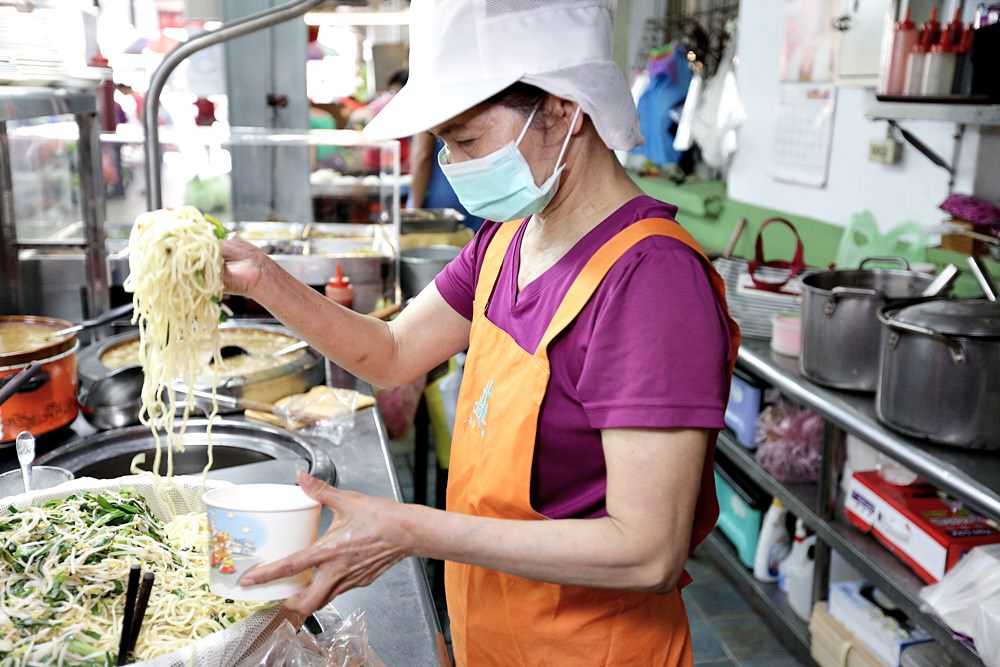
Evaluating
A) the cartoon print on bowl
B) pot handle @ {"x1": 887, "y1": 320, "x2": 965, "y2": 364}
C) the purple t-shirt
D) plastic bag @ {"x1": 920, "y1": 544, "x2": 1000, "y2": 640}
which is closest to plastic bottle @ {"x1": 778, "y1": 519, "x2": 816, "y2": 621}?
plastic bag @ {"x1": 920, "y1": 544, "x2": 1000, "y2": 640}

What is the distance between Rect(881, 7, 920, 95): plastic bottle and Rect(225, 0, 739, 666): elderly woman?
7.61ft

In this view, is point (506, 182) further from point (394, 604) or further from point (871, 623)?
point (871, 623)

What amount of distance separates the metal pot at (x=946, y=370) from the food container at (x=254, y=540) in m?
2.08

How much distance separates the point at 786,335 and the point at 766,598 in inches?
47.4

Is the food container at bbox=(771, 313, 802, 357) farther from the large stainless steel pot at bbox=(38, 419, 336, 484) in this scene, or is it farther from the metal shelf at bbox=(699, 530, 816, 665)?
the large stainless steel pot at bbox=(38, 419, 336, 484)

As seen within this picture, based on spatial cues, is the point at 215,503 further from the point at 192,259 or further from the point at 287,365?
the point at 287,365

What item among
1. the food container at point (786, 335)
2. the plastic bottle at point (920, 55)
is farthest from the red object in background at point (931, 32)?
the food container at point (786, 335)

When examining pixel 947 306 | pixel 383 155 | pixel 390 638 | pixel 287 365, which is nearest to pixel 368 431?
pixel 287 365

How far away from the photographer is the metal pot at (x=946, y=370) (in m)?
2.57

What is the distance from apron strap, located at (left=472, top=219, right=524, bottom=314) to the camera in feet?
5.99

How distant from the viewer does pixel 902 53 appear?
3.43 meters

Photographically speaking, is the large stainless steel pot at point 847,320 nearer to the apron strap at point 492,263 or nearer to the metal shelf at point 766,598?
the metal shelf at point 766,598

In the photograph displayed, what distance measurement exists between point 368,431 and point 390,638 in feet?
3.45

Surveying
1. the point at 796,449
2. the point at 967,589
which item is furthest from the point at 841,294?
the point at 967,589
